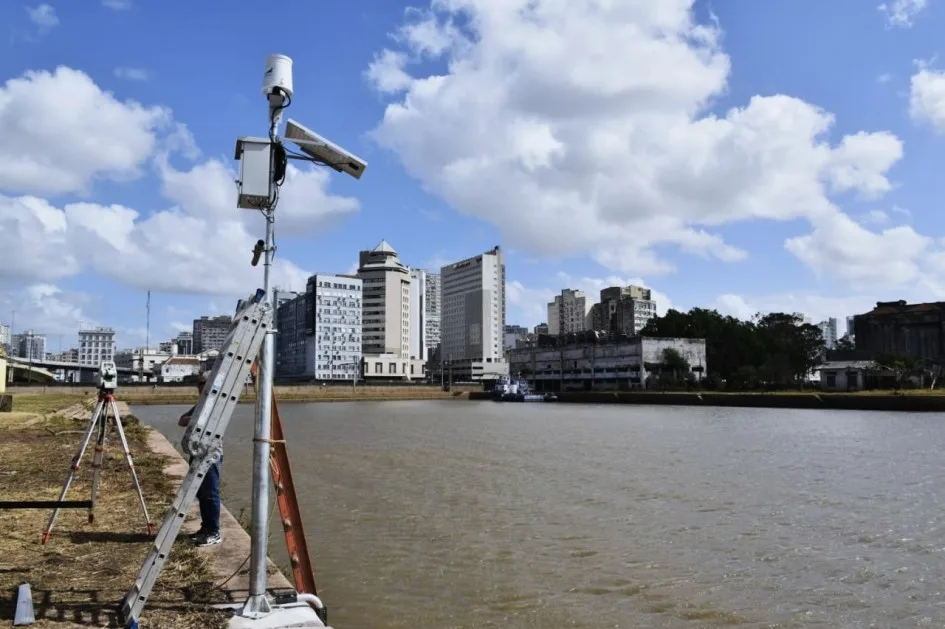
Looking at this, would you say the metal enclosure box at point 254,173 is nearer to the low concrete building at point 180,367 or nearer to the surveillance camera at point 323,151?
the surveillance camera at point 323,151

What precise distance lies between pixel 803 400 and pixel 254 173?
8095 centimetres

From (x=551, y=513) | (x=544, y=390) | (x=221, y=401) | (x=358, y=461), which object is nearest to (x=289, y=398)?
(x=544, y=390)

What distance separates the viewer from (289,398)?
371ft

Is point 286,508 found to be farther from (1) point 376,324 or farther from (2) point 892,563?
(1) point 376,324

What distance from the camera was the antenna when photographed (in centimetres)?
467

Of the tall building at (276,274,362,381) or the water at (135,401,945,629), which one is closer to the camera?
A: the water at (135,401,945,629)

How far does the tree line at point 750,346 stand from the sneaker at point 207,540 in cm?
10468

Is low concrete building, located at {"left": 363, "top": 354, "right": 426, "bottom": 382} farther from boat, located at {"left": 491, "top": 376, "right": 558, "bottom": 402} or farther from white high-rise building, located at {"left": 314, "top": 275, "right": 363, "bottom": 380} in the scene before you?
boat, located at {"left": 491, "top": 376, "right": 558, "bottom": 402}

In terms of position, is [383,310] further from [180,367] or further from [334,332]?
[180,367]

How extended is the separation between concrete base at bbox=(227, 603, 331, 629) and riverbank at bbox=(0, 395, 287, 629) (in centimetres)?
18

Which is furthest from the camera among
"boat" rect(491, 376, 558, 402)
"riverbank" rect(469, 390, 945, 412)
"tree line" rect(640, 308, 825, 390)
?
"boat" rect(491, 376, 558, 402)

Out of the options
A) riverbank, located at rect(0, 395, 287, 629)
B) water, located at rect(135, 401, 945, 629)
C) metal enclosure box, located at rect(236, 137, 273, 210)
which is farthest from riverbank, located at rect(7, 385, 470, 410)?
metal enclosure box, located at rect(236, 137, 273, 210)

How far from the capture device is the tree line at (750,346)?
104625mm

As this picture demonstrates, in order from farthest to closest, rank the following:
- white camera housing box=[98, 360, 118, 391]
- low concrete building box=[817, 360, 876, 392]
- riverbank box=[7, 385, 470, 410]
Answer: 1. riverbank box=[7, 385, 470, 410]
2. low concrete building box=[817, 360, 876, 392]
3. white camera housing box=[98, 360, 118, 391]
